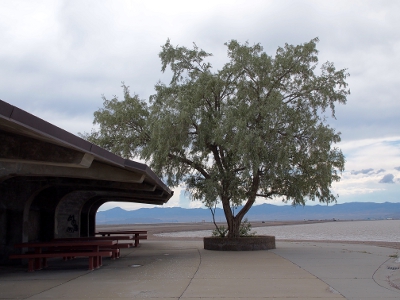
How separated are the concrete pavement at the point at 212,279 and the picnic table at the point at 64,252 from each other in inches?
12.9

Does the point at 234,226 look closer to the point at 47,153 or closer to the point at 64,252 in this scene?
the point at 64,252

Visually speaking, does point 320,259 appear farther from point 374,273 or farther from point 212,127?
point 212,127

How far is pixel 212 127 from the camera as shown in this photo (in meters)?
18.2

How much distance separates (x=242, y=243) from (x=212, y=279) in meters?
8.16

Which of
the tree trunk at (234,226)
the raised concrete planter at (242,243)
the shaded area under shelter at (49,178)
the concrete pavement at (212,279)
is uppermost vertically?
the shaded area under shelter at (49,178)

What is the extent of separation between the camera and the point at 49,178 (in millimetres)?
13539

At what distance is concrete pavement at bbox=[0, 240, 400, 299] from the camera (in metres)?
8.34

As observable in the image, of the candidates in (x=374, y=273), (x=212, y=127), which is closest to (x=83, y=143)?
(x=374, y=273)

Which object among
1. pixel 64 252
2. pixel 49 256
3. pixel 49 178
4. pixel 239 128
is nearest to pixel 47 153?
pixel 49 256

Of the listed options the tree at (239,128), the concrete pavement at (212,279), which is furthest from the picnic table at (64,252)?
the tree at (239,128)

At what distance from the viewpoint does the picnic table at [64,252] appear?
482 inches

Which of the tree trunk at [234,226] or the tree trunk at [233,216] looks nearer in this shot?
the tree trunk at [233,216]

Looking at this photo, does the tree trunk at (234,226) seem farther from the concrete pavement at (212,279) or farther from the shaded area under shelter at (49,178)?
the concrete pavement at (212,279)

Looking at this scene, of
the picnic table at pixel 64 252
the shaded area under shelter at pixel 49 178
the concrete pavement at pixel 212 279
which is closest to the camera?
the shaded area under shelter at pixel 49 178
